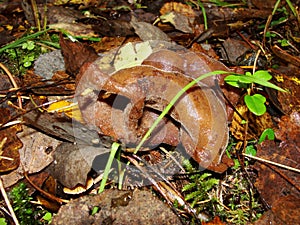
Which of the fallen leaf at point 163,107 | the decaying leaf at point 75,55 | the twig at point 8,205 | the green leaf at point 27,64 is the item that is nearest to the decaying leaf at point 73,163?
the fallen leaf at point 163,107

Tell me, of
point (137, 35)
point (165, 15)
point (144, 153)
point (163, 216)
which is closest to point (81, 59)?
point (137, 35)

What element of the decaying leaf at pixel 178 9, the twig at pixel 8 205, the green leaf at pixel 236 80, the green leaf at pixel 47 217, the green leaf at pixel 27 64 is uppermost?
the green leaf at pixel 236 80

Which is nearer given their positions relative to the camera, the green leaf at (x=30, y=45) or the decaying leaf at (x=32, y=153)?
the decaying leaf at (x=32, y=153)

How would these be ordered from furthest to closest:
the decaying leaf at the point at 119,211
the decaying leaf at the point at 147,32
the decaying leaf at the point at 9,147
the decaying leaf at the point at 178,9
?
the decaying leaf at the point at 178,9 → the decaying leaf at the point at 147,32 → the decaying leaf at the point at 9,147 → the decaying leaf at the point at 119,211

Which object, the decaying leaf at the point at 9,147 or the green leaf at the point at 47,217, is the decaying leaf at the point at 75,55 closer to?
the decaying leaf at the point at 9,147

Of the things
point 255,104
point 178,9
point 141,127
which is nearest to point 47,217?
point 141,127

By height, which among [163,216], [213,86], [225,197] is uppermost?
[213,86]

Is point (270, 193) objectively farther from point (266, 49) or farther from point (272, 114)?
point (266, 49)

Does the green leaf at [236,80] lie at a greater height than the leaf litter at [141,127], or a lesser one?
greater

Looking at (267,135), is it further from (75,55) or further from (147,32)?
(75,55)
